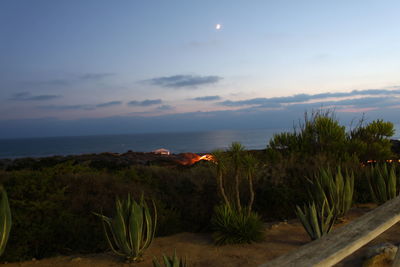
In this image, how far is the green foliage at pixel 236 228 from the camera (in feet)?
17.6

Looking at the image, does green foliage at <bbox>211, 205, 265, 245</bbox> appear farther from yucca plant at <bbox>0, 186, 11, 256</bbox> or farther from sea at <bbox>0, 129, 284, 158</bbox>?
sea at <bbox>0, 129, 284, 158</bbox>

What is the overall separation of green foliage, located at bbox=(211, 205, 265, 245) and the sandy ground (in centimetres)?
12

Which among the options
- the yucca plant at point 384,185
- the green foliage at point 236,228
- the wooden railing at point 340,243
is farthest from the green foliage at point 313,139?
the wooden railing at point 340,243

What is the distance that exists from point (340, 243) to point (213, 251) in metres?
3.09

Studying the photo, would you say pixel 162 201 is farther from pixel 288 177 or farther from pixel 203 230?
pixel 288 177

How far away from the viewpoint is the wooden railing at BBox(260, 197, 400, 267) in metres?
2.03

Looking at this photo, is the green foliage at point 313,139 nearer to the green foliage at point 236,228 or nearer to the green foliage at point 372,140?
the green foliage at point 372,140

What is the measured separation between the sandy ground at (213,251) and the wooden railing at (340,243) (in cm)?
185

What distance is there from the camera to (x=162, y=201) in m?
6.88

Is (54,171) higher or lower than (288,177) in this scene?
higher

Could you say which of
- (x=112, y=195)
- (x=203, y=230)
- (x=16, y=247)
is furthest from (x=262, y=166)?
(x=16, y=247)

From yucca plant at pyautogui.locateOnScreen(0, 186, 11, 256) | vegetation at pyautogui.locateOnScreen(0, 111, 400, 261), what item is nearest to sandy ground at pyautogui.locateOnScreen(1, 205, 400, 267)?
vegetation at pyautogui.locateOnScreen(0, 111, 400, 261)

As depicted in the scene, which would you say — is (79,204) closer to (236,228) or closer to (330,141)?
(236,228)

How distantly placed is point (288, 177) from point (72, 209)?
16.8ft
